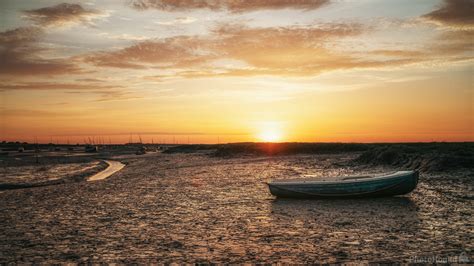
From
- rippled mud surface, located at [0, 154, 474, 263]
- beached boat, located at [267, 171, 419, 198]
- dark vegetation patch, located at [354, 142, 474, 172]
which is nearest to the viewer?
rippled mud surface, located at [0, 154, 474, 263]

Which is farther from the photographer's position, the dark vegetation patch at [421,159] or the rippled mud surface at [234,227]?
the dark vegetation patch at [421,159]

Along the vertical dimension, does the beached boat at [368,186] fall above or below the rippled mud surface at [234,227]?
above

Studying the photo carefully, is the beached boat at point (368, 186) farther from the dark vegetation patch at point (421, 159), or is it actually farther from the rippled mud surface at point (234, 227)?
the dark vegetation patch at point (421, 159)

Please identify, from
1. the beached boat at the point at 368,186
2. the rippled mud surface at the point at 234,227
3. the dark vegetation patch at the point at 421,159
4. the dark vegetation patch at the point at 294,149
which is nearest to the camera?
the rippled mud surface at the point at 234,227

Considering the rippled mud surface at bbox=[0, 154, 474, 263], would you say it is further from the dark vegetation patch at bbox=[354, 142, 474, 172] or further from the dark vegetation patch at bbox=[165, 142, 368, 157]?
the dark vegetation patch at bbox=[165, 142, 368, 157]

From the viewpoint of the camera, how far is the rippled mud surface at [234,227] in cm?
1170

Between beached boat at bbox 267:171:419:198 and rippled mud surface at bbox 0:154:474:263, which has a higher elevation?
beached boat at bbox 267:171:419:198

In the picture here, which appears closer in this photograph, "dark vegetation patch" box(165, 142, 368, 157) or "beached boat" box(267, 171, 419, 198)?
"beached boat" box(267, 171, 419, 198)

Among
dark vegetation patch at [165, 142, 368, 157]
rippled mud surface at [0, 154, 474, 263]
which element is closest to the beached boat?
rippled mud surface at [0, 154, 474, 263]

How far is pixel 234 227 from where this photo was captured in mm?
15148

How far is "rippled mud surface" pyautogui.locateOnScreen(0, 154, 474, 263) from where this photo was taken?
11.7m

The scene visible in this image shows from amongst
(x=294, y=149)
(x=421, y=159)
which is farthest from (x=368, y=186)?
(x=294, y=149)

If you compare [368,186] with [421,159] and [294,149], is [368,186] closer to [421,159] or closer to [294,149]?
[421,159]

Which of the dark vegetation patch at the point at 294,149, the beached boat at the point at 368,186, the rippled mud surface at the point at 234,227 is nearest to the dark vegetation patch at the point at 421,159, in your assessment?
the rippled mud surface at the point at 234,227
